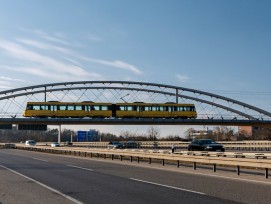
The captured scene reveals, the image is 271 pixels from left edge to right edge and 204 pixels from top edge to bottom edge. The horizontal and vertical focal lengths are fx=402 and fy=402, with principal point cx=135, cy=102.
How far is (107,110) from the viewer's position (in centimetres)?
6912

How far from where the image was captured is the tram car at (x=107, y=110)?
67.6 m

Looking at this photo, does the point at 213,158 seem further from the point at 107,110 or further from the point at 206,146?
the point at 107,110

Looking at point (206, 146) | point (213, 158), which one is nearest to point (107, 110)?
point (206, 146)

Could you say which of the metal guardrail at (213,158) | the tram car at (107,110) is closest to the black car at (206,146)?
the metal guardrail at (213,158)

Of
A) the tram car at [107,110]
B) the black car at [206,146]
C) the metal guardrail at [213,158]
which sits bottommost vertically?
the metal guardrail at [213,158]

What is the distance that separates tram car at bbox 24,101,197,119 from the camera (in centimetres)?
6756

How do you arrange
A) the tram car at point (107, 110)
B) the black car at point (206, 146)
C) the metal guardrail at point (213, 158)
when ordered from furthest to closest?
1. the tram car at point (107, 110)
2. the black car at point (206, 146)
3. the metal guardrail at point (213, 158)

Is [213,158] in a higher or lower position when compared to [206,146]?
lower

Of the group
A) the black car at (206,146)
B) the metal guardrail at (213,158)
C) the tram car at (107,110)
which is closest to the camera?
the metal guardrail at (213,158)

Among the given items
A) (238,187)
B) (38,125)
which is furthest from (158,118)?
(238,187)

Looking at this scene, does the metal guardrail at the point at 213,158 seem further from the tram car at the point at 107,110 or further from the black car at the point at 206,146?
the tram car at the point at 107,110

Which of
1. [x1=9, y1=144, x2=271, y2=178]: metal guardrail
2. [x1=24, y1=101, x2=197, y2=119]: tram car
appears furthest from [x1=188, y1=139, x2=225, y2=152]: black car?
[x1=24, y1=101, x2=197, y2=119]: tram car

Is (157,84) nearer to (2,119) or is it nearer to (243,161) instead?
(2,119)

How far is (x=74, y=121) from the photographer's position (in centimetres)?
7225
